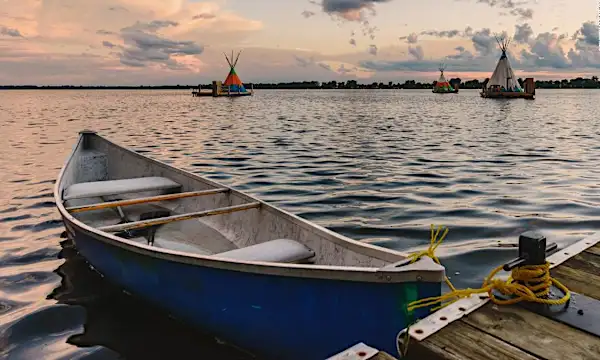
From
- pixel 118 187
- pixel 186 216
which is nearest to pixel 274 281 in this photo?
pixel 186 216

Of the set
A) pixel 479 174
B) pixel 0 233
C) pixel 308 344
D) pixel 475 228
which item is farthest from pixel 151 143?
pixel 308 344

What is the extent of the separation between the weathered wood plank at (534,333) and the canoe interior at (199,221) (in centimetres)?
104

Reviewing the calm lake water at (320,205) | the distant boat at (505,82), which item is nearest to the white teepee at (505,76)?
the distant boat at (505,82)

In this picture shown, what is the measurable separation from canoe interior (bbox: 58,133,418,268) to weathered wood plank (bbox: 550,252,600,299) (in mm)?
1453

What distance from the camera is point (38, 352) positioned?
5039mm

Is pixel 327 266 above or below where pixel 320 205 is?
above

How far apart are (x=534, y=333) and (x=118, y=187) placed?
25.3 feet

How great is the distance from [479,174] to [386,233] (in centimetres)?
674

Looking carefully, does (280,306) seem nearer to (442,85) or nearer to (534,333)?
(534,333)

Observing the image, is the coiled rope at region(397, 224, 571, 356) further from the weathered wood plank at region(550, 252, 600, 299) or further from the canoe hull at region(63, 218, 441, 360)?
the weathered wood plank at region(550, 252, 600, 299)

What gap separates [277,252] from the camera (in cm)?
529

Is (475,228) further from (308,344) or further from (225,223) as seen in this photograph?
(308,344)

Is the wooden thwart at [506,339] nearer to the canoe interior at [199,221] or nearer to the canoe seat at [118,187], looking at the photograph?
the canoe interior at [199,221]

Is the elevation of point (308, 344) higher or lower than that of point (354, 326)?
lower
